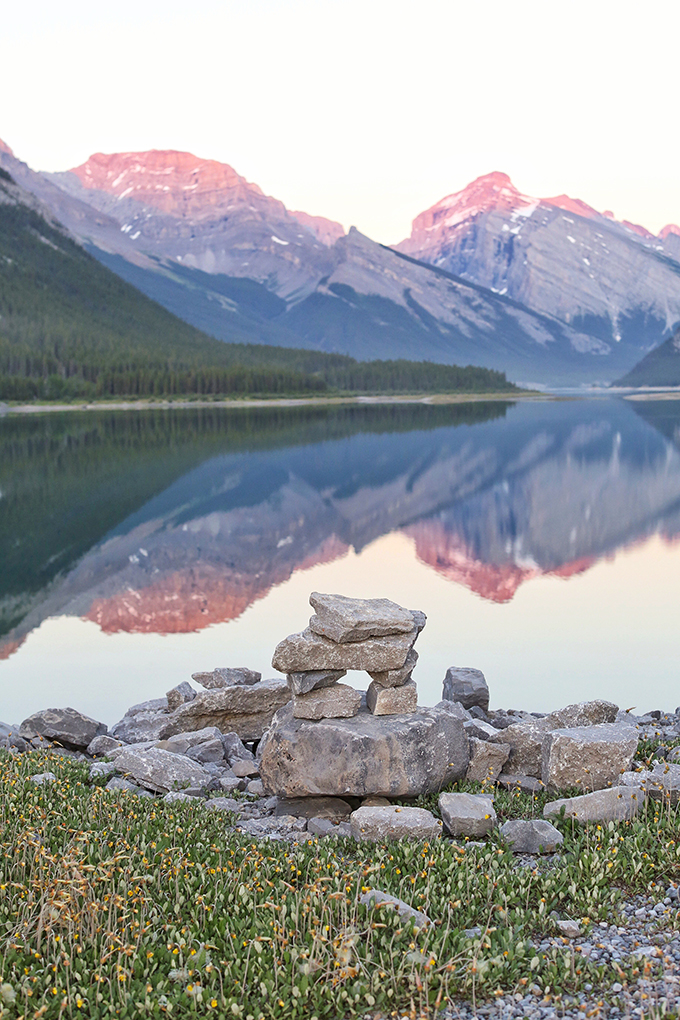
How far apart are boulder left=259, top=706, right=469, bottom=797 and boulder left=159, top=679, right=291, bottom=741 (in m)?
3.80

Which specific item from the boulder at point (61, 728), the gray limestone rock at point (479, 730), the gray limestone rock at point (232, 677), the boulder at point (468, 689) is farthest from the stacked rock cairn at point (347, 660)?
the boulder at point (61, 728)

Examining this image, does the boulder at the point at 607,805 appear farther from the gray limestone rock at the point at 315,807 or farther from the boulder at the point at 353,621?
the boulder at the point at 353,621

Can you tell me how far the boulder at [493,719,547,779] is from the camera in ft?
51.4

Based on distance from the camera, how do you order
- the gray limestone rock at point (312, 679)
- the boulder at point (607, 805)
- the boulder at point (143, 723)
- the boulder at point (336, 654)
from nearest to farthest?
the boulder at point (607, 805), the gray limestone rock at point (312, 679), the boulder at point (336, 654), the boulder at point (143, 723)

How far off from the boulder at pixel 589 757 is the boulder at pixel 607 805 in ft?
3.23

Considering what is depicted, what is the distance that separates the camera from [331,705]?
598 inches

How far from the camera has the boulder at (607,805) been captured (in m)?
12.6

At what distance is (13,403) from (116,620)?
174621 mm

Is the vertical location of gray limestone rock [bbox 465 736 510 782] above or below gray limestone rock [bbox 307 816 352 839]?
above

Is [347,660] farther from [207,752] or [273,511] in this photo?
[273,511]

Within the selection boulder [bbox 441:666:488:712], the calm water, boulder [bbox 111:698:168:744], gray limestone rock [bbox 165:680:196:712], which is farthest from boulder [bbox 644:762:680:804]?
gray limestone rock [bbox 165:680:196:712]

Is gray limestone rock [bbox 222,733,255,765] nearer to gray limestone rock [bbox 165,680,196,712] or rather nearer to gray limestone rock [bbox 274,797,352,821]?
gray limestone rock [bbox 165,680,196,712]

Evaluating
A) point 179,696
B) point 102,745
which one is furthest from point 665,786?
point 179,696

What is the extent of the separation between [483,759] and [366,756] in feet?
7.85
